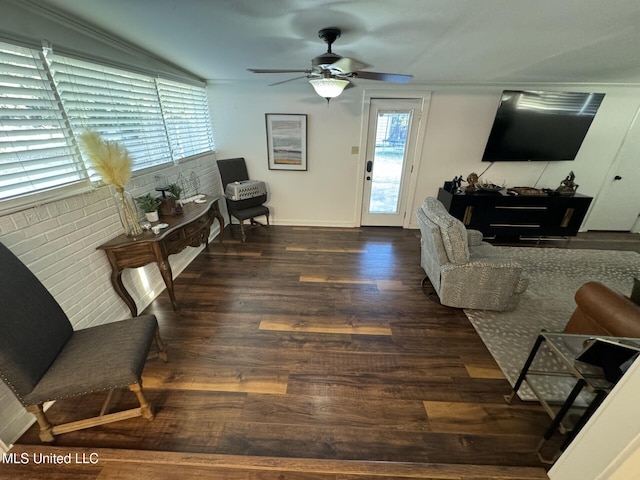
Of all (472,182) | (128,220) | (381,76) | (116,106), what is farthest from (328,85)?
(472,182)

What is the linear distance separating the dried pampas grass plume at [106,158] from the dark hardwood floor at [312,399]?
127 cm

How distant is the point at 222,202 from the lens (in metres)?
4.11

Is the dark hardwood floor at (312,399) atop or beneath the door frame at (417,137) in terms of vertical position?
beneath

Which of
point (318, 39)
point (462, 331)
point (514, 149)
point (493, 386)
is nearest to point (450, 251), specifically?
point (462, 331)

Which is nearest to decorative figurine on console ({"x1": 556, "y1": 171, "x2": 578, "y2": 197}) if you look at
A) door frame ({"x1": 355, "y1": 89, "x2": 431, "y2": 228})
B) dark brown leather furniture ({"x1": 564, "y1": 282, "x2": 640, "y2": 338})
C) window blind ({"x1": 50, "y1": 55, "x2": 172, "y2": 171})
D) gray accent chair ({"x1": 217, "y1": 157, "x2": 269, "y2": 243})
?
door frame ({"x1": 355, "y1": 89, "x2": 431, "y2": 228})

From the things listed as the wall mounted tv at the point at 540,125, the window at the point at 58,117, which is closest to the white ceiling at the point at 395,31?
the window at the point at 58,117

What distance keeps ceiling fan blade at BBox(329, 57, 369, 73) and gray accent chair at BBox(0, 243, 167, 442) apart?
206 cm

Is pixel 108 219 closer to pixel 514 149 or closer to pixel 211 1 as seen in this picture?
pixel 211 1

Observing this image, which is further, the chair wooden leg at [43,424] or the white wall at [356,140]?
the white wall at [356,140]

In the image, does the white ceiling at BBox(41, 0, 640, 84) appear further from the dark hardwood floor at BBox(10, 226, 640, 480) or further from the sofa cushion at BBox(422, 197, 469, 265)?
the dark hardwood floor at BBox(10, 226, 640, 480)

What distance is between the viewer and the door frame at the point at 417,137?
345 cm

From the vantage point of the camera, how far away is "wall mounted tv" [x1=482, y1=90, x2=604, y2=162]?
3229mm

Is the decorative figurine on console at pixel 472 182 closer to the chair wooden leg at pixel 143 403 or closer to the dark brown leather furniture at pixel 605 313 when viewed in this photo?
the dark brown leather furniture at pixel 605 313

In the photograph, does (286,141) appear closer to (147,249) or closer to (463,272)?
(147,249)
